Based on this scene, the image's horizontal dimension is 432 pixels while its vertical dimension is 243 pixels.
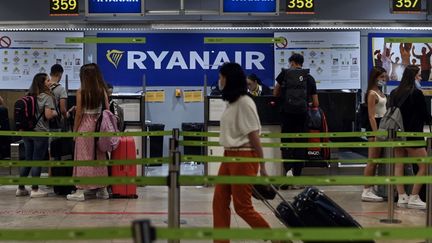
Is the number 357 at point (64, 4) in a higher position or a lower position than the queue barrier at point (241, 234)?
higher

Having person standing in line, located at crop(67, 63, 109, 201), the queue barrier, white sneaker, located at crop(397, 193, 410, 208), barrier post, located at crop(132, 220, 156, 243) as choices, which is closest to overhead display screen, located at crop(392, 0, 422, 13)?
white sneaker, located at crop(397, 193, 410, 208)

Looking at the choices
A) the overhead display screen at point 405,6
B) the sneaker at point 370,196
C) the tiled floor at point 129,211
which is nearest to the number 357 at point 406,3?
the overhead display screen at point 405,6

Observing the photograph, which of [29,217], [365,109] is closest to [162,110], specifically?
[365,109]

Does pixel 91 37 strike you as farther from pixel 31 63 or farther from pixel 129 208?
pixel 129 208

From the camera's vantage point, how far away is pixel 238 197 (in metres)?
4.52

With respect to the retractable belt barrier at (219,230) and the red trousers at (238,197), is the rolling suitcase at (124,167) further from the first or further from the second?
the red trousers at (238,197)

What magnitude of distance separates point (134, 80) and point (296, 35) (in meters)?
3.17

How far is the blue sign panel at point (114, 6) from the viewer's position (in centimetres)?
945

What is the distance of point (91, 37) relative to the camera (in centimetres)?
1193

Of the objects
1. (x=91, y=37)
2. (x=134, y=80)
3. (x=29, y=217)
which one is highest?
(x=91, y=37)

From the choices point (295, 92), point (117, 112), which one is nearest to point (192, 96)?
point (295, 92)

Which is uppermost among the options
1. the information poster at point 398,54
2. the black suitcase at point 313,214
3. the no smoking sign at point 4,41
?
the no smoking sign at point 4,41

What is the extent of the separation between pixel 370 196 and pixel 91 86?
3463 millimetres

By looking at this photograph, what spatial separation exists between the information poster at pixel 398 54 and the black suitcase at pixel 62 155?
254 inches
